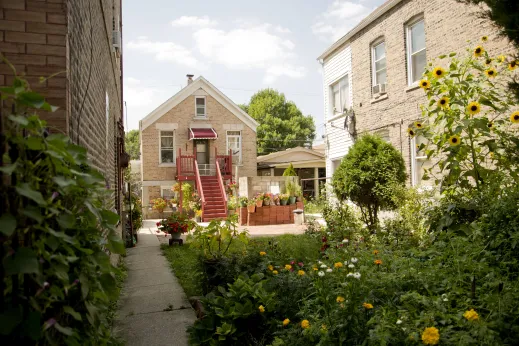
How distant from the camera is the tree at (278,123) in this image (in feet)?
157

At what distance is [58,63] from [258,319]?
2615 millimetres

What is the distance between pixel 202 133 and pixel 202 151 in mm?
1232

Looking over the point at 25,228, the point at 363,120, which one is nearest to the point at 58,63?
the point at 25,228

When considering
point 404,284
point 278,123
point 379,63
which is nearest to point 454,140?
point 404,284

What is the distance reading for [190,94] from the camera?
79.3ft

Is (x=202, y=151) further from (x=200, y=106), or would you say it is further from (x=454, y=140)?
(x=454, y=140)

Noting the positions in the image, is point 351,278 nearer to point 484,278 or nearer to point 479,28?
point 484,278

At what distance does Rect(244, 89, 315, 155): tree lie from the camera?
157ft

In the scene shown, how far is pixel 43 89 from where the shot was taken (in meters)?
2.75

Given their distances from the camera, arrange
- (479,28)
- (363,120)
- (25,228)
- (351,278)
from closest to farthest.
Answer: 1. (25,228)
2. (351,278)
3. (479,28)
4. (363,120)

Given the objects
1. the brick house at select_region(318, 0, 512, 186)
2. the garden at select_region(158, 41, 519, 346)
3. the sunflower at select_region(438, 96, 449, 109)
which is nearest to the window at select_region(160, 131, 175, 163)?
the brick house at select_region(318, 0, 512, 186)

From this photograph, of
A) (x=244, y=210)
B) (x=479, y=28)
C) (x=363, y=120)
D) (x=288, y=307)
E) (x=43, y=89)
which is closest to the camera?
(x=43, y=89)

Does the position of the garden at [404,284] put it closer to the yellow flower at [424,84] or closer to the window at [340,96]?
the yellow flower at [424,84]

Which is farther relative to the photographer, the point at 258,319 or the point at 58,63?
the point at 258,319
